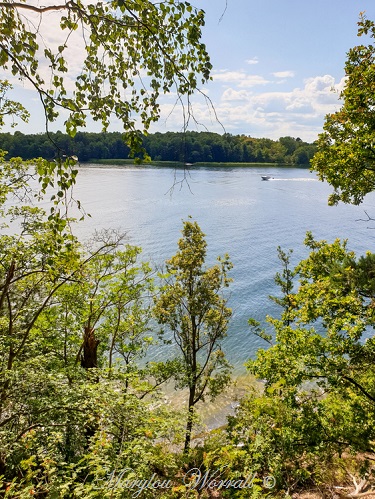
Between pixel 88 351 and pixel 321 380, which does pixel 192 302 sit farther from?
pixel 321 380

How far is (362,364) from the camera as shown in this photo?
296 inches

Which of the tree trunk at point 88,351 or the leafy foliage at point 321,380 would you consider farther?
the tree trunk at point 88,351

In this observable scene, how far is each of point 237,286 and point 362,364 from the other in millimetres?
22487

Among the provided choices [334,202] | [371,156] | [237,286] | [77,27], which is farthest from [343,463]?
[237,286]

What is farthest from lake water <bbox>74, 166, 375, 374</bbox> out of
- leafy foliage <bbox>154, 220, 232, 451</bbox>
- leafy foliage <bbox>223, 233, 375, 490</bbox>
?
leafy foliage <bbox>223, 233, 375, 490</bbox>

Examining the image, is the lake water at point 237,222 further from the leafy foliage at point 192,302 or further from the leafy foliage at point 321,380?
the leafy foliage at point 321,380

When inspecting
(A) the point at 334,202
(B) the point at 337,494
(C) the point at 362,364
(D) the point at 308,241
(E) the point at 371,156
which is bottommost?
(B) the point at 337,494

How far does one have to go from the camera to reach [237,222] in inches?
1938

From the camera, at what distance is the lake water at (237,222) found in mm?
28359

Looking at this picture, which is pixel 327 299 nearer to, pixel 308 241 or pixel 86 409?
pixel 86 409

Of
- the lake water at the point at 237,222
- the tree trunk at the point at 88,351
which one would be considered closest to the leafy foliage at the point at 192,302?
the lake water at the point at 237,222

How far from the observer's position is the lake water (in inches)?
1117

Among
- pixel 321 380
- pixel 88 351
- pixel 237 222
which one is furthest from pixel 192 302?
pixel 237 222

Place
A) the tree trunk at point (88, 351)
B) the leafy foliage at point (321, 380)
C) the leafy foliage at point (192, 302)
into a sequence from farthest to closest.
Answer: the leafy foliage at point (192, 302), the tree trunk at point (88, 351), the leafy foliage at point (321, 380)
